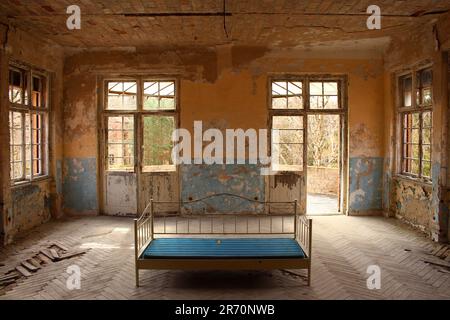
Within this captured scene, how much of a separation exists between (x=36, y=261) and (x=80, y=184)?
121 inches

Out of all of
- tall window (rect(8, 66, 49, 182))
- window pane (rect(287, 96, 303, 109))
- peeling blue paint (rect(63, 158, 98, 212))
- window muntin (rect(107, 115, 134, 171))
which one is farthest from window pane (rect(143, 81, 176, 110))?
window pane (rect(287, 96, 303, 109))

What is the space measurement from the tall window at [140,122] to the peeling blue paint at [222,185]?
0.55 metres

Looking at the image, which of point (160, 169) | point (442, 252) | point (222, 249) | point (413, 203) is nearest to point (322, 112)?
point (413, 203)

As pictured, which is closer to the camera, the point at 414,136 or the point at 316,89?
the point at 414,136

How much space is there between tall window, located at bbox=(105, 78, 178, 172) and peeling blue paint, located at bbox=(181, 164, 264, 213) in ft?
1.81

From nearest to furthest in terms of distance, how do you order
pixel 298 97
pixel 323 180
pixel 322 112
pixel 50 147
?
pixel 50 147
pixel 322 112
pixel 298 97
pixel 323 180

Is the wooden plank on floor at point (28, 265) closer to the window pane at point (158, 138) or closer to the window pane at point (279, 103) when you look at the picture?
the window pane at point (158, 138)

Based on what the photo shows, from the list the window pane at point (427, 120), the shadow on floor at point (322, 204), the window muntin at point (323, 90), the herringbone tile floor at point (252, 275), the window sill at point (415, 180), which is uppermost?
the window muntin at point (323, 90)

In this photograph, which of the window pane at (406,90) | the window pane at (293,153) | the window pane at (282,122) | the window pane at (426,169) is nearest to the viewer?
the window pane at (426,169)

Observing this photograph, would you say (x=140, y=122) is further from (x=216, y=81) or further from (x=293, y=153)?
(x=293, y=153)

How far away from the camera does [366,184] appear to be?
791 cm

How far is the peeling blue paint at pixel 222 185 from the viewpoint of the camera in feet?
25.7

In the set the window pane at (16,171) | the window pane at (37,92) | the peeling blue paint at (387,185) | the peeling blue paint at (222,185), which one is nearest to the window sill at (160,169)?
the peeling blue paint at (222,185)

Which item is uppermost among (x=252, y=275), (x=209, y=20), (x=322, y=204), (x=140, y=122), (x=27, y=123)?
(x=209, y=20)
